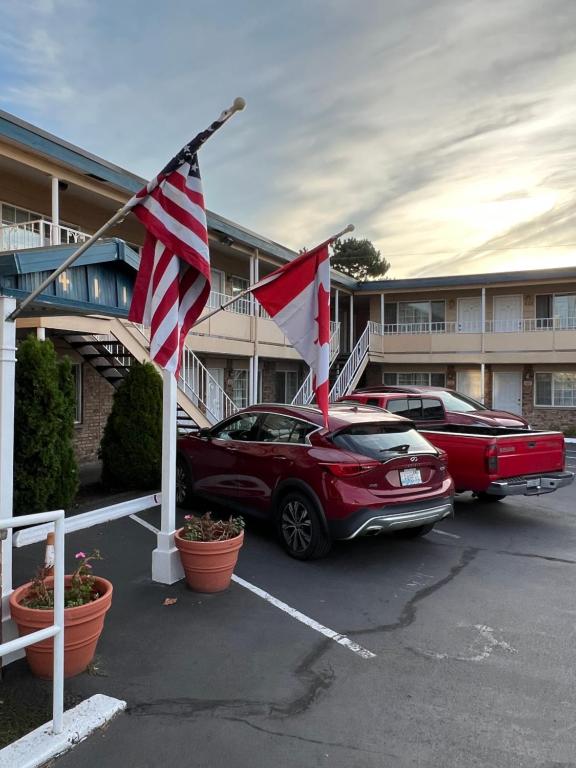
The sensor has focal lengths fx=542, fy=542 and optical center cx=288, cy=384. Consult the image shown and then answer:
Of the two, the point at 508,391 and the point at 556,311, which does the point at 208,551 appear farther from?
the point at 556,311

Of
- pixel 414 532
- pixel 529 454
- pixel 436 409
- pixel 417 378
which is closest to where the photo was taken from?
pixel 414 532

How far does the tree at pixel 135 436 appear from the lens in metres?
8.90

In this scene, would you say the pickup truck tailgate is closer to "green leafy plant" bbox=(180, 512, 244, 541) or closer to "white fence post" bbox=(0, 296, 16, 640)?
"green leafy plant" bbox=(180, 512, 244, 541)

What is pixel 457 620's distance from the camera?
4.33 metres

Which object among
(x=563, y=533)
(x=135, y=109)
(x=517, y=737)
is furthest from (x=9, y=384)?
(x=135, y=109)

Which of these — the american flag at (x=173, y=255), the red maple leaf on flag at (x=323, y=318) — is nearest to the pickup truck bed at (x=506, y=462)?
the red maple leaf on flag at (x=323, y=318)

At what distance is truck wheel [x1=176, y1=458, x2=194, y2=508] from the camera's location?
24.7 feet

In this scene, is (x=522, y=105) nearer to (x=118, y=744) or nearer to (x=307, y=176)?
(x=307, y=176)

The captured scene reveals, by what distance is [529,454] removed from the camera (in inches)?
285

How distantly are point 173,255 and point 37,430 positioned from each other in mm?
3817

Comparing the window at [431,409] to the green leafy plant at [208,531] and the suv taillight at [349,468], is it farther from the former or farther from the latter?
the green leafy plant at [208,531]

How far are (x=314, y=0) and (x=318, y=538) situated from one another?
813cm

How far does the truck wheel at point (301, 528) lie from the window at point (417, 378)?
57.1ft

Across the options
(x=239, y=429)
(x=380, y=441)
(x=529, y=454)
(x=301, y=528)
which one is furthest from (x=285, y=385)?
(x=301, y=528)
